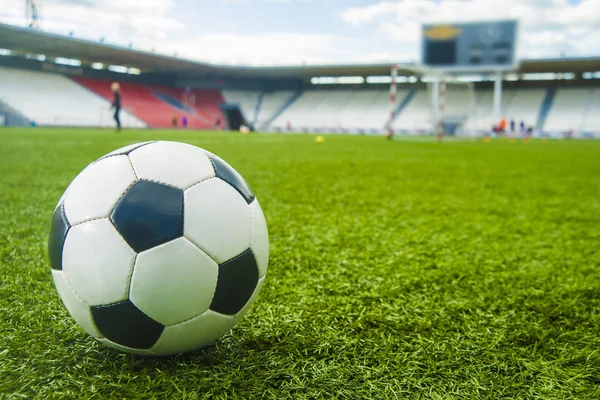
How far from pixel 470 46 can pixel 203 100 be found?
25.0 metres

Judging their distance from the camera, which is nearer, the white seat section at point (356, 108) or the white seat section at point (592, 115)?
the white seat section at point (592, 115)

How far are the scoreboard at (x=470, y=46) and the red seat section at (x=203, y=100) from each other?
2098 cm

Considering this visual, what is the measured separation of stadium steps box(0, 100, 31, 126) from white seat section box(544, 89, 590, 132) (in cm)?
3234

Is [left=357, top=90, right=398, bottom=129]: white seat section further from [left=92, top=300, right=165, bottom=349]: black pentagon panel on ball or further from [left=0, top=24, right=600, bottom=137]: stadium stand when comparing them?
[left=92, top=300, right=165, bottom=349]: black pentagon panel on ball

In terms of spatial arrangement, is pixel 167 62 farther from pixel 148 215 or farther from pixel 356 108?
pixel 148 215

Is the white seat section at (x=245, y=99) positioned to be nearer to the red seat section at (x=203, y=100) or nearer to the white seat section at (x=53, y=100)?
the red seat section at (x=203, y=100)

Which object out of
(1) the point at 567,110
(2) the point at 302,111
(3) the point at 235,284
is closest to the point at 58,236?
(3) the point at 235,284

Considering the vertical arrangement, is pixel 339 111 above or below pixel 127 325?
above

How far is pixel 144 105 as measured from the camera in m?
35.2

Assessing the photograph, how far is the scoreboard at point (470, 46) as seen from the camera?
76.7 feet

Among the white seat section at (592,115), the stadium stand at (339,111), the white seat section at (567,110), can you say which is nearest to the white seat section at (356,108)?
the stadium stand at (339,111)

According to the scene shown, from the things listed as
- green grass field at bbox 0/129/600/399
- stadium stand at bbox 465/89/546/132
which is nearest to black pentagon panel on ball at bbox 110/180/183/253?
green grass field at bbox 0/129/600/399

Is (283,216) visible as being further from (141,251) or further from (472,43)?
(472,43)

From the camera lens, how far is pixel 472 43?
23469 millimetres
